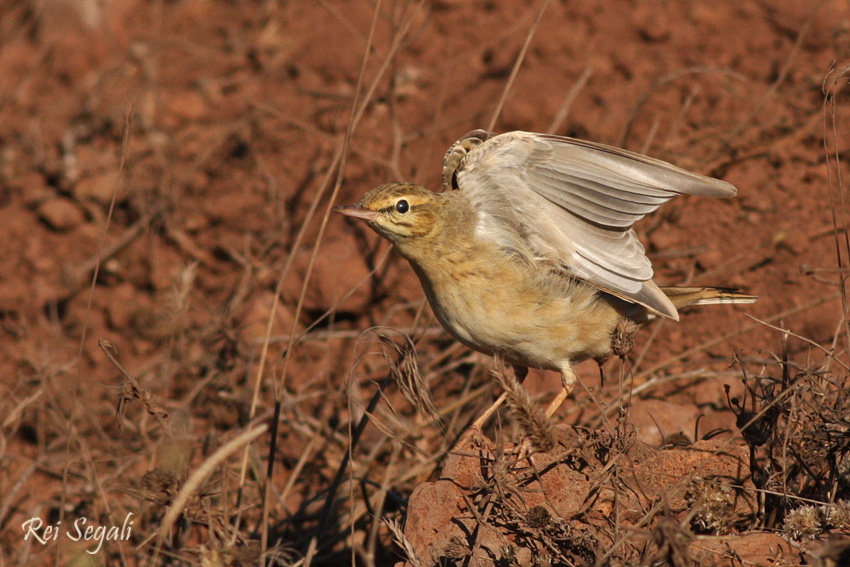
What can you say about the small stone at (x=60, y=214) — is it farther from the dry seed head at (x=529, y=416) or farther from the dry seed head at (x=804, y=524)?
the dry seed head at (x=804, y=524)

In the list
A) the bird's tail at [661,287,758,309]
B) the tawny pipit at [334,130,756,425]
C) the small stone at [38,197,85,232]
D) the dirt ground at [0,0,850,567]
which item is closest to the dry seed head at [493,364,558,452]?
the dirt ground at [0,0,850,567]

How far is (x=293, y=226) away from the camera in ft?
19.9

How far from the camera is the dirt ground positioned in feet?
10.1

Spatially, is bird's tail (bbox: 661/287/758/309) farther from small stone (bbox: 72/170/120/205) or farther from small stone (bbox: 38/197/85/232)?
small stone (bbox: 38/197/85/232)

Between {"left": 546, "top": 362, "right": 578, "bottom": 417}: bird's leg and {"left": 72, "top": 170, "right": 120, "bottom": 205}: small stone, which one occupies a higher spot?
{"left": 546, "top": 362, "right": 578, "bottom": 417}: bird's leg

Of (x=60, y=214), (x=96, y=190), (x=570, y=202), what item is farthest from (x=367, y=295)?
(x=60, y=214)

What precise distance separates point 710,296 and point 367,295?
248 cm

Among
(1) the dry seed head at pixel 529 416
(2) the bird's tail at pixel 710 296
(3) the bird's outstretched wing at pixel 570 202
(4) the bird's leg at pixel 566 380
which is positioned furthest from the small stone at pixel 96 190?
(1) the dry seed head at pixel 529 416

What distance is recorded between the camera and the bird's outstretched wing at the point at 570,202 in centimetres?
334

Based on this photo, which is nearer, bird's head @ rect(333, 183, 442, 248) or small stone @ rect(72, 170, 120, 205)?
bird's head @ rect(333, 183, 442, 248)

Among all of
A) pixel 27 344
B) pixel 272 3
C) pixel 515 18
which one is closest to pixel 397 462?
pixel 27 344

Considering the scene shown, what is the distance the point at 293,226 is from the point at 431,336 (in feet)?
4.97

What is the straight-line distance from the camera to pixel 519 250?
361cm

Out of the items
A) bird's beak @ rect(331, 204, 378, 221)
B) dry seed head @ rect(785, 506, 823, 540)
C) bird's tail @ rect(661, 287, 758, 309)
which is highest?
bird's beak @ rect(331, 204, 378, 221)
